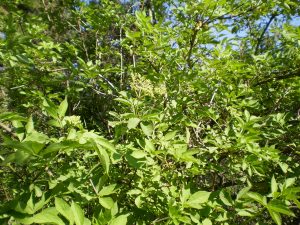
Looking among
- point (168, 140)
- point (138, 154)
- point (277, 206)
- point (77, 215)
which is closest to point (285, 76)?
point (168, 140)

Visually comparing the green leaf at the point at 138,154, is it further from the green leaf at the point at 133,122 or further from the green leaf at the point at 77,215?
the green leaf at the point at 77,215

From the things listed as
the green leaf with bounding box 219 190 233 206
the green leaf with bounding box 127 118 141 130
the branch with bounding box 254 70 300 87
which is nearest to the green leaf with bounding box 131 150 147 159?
the green leaf with bounding box 127 118 141 130

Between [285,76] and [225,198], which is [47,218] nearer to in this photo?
[225,198]

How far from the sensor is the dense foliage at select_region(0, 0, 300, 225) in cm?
131

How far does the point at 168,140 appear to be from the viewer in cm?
179

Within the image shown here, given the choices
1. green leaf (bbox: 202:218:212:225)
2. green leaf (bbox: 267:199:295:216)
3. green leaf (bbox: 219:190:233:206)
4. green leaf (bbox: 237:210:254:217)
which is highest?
green leaf (bbox: 267:199:295:216)

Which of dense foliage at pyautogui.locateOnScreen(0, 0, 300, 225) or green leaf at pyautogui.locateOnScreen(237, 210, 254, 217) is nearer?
dense foliage at pyautogui.locateOnScreen(0, 0, 300, 225)

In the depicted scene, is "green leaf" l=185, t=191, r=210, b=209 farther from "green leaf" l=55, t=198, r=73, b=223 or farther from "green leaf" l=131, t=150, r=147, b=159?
"green leaf" l=55, t=198, r=73, b=223

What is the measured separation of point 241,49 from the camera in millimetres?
3434

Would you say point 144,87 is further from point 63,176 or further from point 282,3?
point 282,3

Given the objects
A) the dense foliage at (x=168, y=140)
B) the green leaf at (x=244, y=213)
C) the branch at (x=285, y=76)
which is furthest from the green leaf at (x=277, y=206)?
the branch at (x=285, y=76)

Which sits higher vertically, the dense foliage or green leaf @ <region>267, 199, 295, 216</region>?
the dense foliage

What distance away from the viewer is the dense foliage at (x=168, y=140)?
4.29 ft

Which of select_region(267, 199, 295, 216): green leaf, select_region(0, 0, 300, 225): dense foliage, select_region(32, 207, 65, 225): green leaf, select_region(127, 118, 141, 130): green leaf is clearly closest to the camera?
select_region(32, 207, 65, 225): green leaf
